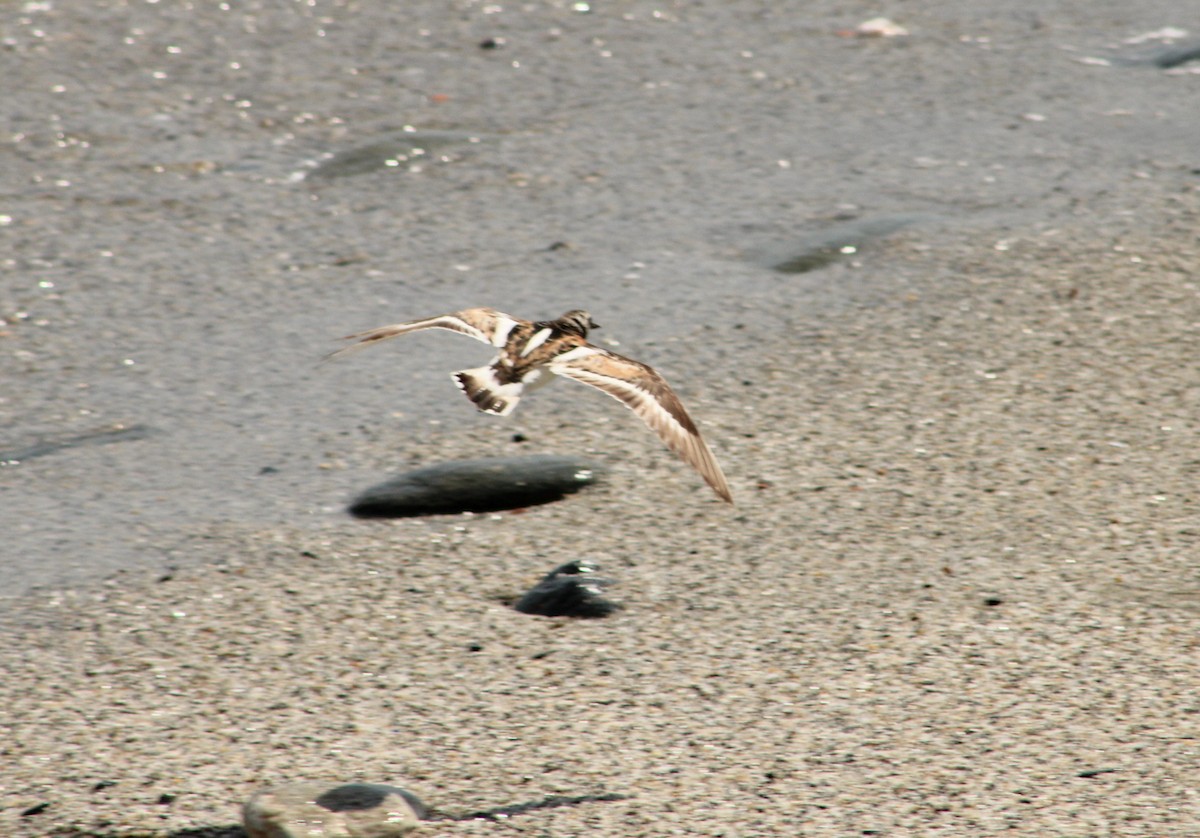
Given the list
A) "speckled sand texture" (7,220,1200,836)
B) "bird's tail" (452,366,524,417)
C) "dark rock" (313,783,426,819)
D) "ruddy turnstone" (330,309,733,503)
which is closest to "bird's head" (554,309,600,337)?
"ruddy turnstone" (330,309,733,503)

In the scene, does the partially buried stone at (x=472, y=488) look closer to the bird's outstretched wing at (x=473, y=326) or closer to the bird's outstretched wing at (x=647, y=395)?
the bird's outstretched wing at (x=473, y=326)

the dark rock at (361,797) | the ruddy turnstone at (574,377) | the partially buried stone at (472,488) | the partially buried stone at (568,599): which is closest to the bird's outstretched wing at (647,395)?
the ruddy turnstone at (574,377)

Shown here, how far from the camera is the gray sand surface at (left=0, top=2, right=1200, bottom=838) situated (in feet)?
9.39

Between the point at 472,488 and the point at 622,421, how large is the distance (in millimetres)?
541

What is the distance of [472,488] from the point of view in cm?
A: 374

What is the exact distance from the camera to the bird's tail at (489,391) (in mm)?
3018

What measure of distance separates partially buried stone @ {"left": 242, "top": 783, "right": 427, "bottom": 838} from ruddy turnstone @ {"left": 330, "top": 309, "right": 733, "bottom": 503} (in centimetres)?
73

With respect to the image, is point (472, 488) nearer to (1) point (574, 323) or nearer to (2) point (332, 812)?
(1) point (574, 323)

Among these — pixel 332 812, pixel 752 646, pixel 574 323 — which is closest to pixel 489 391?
pixel 574 323

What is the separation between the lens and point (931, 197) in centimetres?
526

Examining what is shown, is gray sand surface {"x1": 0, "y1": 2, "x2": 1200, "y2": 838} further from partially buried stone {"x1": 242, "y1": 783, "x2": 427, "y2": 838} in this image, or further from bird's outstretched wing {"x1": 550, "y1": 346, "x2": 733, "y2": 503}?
bird's outstretched wing {"x1": 550, "y1": 346, "x2": 733, "y2": 503}

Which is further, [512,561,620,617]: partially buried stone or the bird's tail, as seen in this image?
[512,561,620,617]: partially buried stone

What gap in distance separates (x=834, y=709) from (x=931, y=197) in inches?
105

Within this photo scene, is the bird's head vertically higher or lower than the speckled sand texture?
higher
